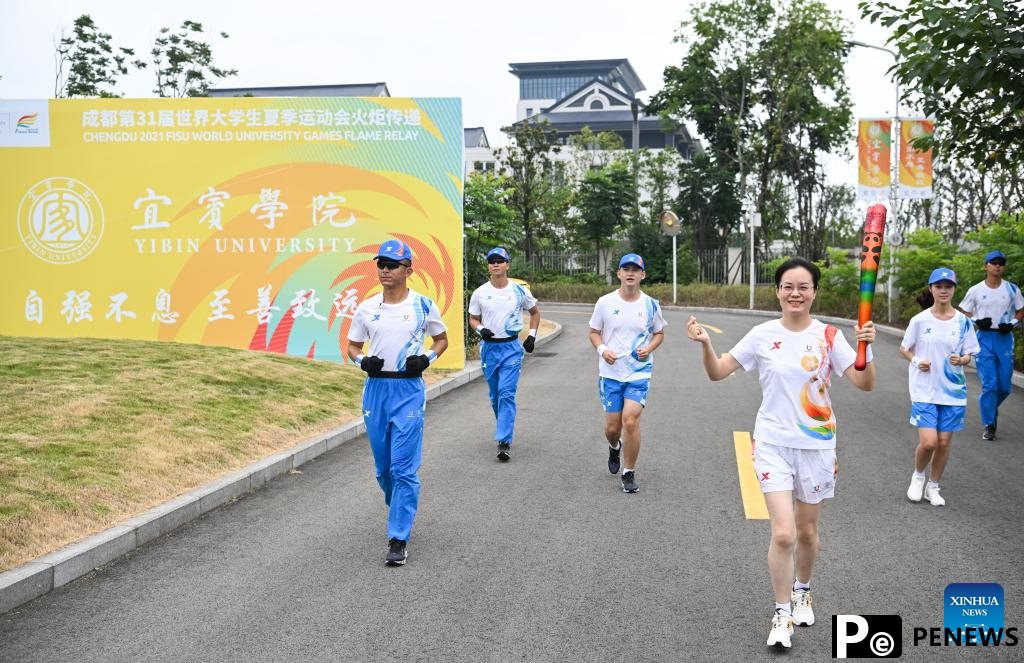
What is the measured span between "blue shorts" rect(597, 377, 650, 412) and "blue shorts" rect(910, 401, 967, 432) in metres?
2.12

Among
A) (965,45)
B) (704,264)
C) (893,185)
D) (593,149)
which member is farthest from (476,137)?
(965,45)

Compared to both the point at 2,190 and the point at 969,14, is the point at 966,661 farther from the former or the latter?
the point at 2,190

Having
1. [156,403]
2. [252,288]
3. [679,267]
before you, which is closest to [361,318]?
[156,403]

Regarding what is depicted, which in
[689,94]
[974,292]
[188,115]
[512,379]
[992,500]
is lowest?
[992,500]

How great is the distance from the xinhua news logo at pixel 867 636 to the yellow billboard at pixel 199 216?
495 inches

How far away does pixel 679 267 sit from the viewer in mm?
42000

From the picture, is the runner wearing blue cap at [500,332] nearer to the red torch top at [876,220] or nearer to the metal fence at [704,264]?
the red torch top at [876,220]

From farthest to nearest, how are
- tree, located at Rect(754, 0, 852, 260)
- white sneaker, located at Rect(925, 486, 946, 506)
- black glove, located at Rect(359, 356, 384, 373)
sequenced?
tree, located at Rect(754, 0, 852, 260), white sneaker, located at Rect(925, 486, 946, 506), black glove, located at Rect(359, 356, 384, 373)

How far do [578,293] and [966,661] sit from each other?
35.7 metres

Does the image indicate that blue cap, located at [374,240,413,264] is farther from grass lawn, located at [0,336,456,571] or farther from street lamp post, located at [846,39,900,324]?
street lamp post, located at [846,39,900,324]

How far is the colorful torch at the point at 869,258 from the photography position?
446 cm

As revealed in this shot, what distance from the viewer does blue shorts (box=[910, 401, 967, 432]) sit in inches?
294

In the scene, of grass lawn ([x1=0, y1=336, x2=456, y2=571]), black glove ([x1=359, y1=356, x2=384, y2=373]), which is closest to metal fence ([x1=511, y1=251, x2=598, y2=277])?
grass lawn ([x1=0, y1=336, x2=456, y2=571])

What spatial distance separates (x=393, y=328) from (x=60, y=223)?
12780 mm
